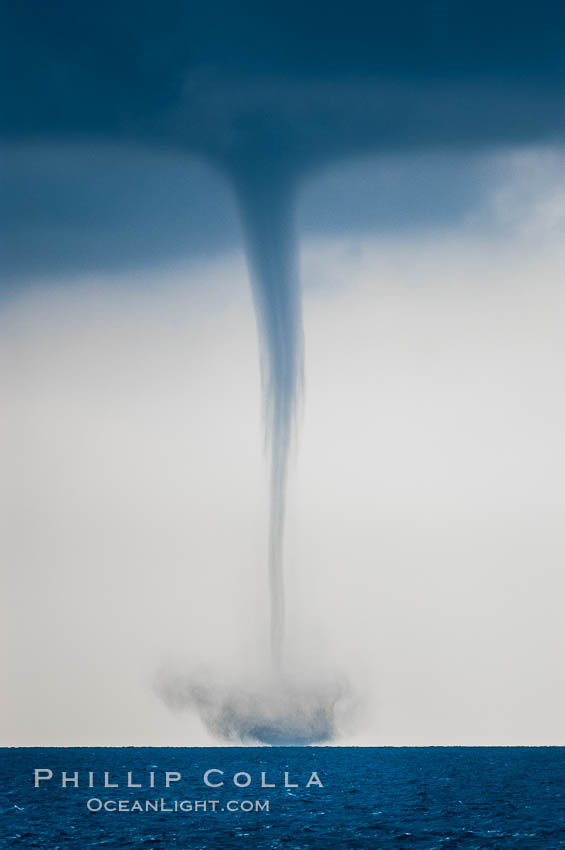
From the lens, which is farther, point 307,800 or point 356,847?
point 307,800

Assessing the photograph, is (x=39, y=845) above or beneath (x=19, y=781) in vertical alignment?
beneath

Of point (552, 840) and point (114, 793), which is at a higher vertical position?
point (114, 793)

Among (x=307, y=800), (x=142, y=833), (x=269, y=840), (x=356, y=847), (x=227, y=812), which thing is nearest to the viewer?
(x=356, y=847)

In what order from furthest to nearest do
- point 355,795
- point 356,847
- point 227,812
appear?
1. point 355,795
2. point 227,812
3. point 356,847

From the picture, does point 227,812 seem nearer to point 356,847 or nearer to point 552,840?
point 356,847

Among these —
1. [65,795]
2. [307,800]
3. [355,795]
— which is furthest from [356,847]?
[65,795]

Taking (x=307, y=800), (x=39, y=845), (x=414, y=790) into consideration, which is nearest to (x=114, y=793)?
(x=307, y=800)

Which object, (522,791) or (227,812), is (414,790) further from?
(227,812)

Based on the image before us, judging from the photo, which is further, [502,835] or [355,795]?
[355,795]

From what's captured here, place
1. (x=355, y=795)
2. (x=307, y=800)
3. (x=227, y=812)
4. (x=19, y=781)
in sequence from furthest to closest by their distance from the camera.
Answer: (x=19, y=781), (x=355, y=795), (x=307, y=800), (x=227, y=812)
